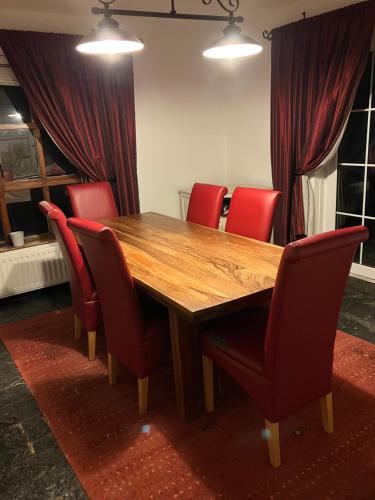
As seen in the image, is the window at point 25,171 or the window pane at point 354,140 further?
the window at point 25,171

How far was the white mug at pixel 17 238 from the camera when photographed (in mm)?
3496

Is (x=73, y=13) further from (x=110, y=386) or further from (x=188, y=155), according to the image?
(x=110, y=386)

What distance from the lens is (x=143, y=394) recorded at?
2012 millimetres

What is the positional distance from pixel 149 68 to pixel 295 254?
3.23 metres

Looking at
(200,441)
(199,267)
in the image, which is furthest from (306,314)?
(200,441)

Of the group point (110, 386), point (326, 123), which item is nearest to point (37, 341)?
point (110, 386)

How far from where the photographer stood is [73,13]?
3348 millimetres

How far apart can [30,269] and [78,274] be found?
1.33 meters

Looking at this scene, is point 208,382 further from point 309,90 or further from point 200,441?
point 309,90

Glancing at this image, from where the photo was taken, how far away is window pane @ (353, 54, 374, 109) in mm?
3137

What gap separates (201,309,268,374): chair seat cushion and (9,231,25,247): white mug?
88.9 inches

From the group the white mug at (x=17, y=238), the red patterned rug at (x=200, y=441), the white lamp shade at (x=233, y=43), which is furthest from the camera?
the white mug at (x=17, y=238)

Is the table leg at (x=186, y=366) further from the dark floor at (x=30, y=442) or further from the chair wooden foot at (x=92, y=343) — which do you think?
the chair wooden foot at (x=92, y=343)

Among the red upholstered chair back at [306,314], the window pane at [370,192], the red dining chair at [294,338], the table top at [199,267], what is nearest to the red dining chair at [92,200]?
the table top at [199,267]
